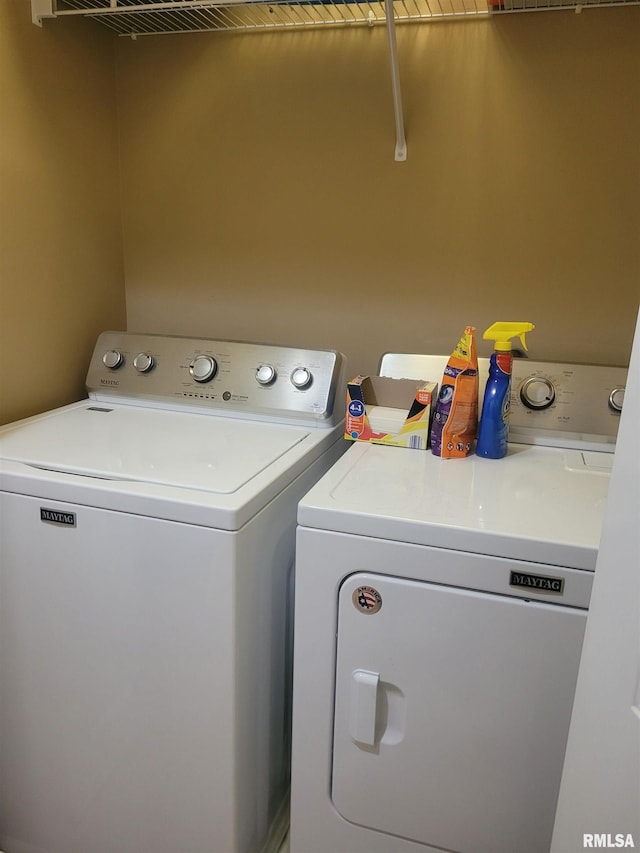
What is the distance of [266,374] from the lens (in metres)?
1.71

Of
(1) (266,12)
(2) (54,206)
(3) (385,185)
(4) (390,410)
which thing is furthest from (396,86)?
(2) (54,206)

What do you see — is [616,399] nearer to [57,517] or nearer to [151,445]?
[151,445]

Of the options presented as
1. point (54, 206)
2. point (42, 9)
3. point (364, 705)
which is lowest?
point (364, 705)

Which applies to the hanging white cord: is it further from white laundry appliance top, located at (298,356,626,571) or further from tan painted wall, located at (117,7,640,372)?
white laundry appliance top, located at (298,356,626,571)

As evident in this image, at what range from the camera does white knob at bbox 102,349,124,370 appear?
1.86 meters

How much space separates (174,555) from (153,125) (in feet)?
4.78

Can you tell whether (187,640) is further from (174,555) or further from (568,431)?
(568,431)

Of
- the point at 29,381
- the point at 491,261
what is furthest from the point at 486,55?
the point at 29,381

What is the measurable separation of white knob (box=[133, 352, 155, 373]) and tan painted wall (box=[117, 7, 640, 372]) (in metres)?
0.31

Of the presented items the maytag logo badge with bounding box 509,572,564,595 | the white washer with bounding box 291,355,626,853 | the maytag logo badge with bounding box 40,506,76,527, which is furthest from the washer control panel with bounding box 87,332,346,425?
the maytag logo badge with bounding box 509,572,564,595

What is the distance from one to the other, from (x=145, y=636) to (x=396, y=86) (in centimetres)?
146

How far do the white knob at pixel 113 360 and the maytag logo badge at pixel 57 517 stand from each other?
2.25 feet

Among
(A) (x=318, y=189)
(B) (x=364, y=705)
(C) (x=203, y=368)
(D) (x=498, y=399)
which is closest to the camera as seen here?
(B) (x=364, y=705)

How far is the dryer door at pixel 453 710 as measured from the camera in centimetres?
110
